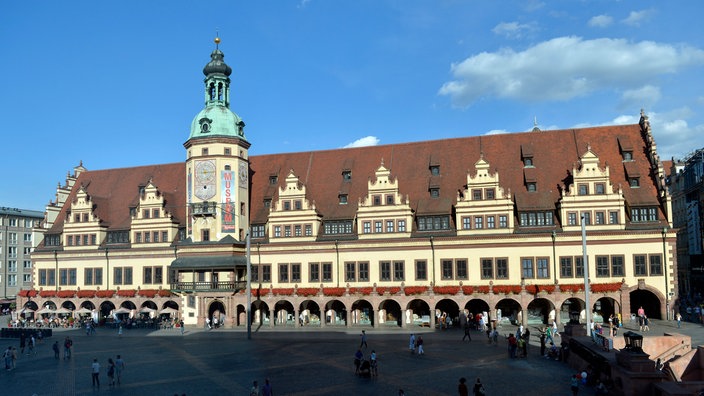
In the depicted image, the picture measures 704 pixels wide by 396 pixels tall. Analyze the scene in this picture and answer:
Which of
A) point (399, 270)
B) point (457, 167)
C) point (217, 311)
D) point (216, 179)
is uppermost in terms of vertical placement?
point (457, 167)

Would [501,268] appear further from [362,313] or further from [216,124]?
[216,124]

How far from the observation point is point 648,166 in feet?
197

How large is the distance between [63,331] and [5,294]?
5235 centimetres

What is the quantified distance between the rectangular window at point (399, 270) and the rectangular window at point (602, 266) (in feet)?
57.2

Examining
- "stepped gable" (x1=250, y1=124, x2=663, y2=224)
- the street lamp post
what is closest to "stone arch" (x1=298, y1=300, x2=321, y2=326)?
"stepped gable" (x1=250, y1=124, x2=663, y2=224)

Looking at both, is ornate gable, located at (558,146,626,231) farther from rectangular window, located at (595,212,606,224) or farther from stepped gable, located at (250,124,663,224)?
stepped gable, located at (250,124,663,224)

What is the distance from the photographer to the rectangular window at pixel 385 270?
2430 inches

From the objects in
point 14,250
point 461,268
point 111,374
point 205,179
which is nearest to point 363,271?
point 461,268

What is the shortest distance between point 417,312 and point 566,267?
14.4 meters

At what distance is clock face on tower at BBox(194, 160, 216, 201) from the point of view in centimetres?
6500

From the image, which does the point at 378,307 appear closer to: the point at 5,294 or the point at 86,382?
the point at 86,382

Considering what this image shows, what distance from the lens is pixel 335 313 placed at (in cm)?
6384

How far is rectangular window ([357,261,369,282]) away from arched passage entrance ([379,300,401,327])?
9.84 feet

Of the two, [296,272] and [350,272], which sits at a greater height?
[296,272]
